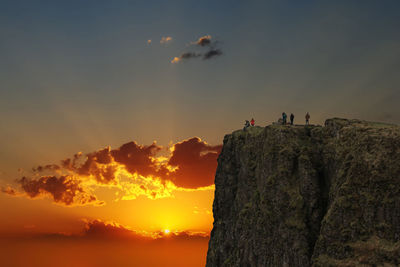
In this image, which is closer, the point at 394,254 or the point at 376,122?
the point at 394,254

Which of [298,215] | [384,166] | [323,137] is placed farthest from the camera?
[323,137]

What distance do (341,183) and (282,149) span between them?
1510cm

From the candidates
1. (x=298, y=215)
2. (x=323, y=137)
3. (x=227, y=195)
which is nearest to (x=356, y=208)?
(x=298, y=215)

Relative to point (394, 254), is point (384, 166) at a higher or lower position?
higher

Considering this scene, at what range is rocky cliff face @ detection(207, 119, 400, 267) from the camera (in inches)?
2146

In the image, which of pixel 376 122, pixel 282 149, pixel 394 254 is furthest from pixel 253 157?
pixel 394 254

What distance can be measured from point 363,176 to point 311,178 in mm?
10499

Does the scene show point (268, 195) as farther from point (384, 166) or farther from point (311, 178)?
point (384, 166)

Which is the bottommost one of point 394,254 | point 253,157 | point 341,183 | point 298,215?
point 394,254

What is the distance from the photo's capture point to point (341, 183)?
2339 inches

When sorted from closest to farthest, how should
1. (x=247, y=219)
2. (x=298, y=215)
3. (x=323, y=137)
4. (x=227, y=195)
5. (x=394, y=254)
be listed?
(x=394, y=254) → (x=298, y=215) → (x=323, y=137) → (x=247, y=219) → (x=227, y=195)

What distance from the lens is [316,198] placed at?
6475 cm

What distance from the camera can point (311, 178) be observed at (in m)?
66.2

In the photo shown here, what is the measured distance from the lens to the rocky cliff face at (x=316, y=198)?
54.5 m
